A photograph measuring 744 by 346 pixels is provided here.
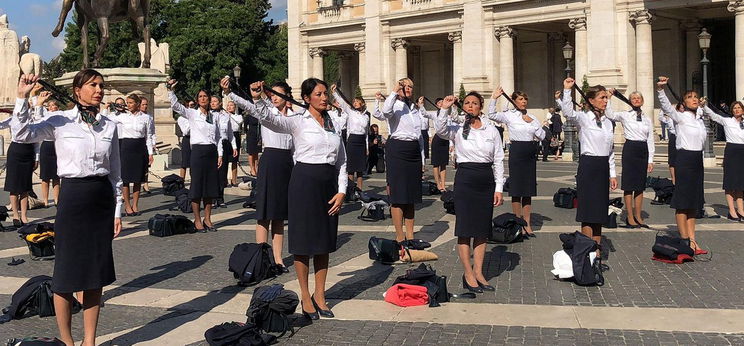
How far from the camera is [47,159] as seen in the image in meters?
14.1

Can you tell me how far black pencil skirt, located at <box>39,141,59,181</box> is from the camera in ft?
45.8

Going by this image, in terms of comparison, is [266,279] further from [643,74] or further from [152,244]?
[643,74]

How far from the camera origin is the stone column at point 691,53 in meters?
38.3

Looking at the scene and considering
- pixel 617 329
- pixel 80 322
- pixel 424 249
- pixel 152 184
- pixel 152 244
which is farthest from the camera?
pixel 152 184

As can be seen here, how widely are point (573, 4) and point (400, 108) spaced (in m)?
30.2

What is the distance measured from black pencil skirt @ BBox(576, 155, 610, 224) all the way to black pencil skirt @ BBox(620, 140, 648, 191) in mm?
3045

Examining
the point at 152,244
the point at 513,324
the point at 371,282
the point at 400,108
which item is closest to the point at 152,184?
the point at 152,244

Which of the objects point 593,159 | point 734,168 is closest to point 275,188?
point 593,159

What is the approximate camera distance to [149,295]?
7.78 metres

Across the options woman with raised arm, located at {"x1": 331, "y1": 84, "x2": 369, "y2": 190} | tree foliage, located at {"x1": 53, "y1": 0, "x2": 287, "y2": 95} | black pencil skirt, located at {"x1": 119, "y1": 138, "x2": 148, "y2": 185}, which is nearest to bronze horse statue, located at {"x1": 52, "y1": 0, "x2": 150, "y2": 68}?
black pencil skirt, located at {"x1": 119, "y1": 138, "x2": 148, "y2": 185}

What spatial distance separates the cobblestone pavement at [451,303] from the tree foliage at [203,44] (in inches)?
1899

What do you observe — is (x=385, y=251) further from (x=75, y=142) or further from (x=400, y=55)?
(x=400, y=55)

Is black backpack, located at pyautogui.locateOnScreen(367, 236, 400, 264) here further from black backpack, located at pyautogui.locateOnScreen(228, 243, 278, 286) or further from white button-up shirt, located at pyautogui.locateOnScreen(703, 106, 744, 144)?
white button-up shirt, located at pyautogui.locateOnScreen(703, 106, 744, 144)

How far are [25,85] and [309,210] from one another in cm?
245
